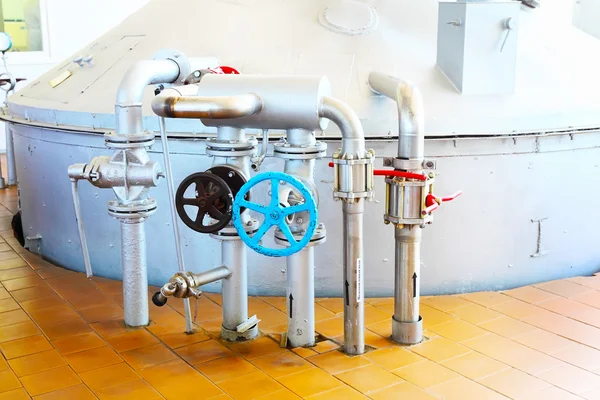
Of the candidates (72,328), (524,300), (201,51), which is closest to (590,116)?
(524,300)

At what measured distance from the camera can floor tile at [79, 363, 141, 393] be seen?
319 centimetres

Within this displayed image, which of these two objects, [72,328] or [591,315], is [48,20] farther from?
[591,315]

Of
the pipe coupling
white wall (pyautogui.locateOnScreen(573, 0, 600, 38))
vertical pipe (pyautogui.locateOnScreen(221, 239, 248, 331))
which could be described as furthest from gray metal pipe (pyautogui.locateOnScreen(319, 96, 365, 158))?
white wall (pyautogui.locateOnScreen(573, 0, 600, 38))

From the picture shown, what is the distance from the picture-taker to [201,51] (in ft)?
14.5

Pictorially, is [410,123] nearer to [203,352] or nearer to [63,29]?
[203,352]

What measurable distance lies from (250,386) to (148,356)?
0.60 m

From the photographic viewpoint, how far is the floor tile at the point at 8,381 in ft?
10.4

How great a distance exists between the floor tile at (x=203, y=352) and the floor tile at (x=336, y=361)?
0.42 meters

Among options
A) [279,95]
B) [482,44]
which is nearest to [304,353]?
[279,95]

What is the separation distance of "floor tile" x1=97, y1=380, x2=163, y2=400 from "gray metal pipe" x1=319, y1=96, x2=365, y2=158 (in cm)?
131

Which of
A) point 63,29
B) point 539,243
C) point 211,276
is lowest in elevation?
point 539,243

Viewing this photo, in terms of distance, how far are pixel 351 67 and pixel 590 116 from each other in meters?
1.43

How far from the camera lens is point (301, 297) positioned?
3480mm

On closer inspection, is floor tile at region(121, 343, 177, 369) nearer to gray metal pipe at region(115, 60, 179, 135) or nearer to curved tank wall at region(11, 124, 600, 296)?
curved tank wall at region(11, 124, 600, 296)
